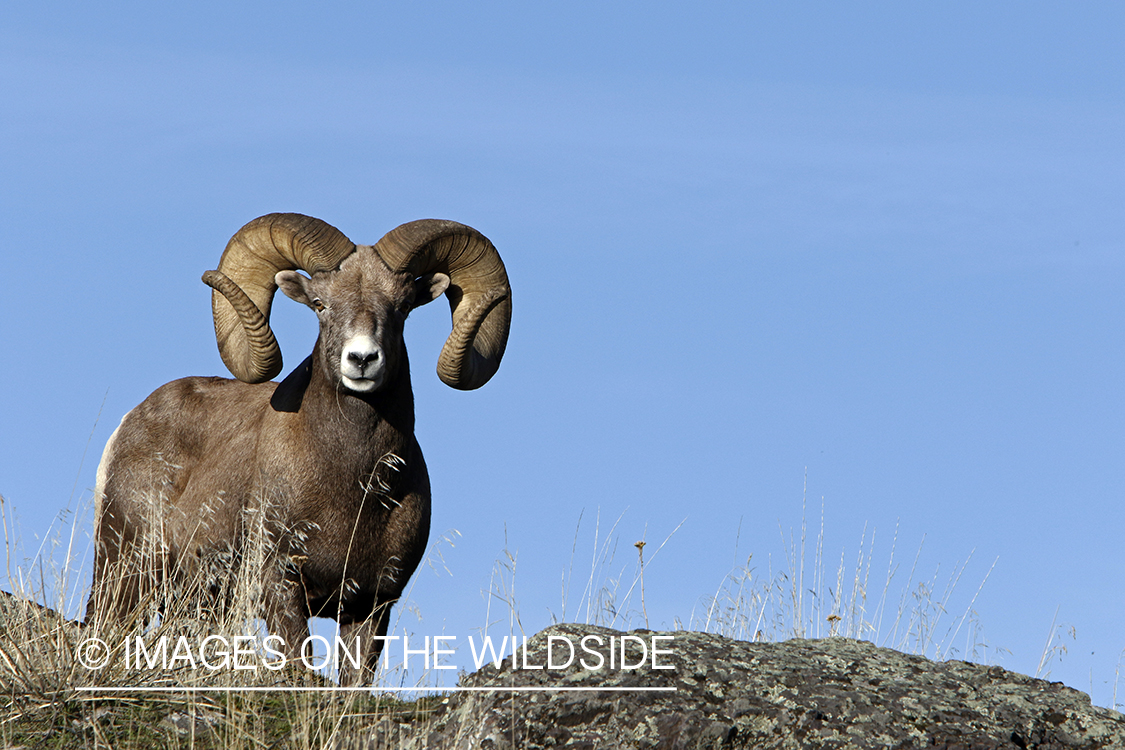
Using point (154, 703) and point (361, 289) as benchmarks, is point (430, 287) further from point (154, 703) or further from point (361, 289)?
point (154, 703)

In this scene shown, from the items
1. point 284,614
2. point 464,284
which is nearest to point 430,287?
point 464,284

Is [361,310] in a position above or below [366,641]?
above

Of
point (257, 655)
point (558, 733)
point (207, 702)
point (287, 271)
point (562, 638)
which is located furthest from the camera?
point (287, 271)

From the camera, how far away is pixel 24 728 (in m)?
6.21

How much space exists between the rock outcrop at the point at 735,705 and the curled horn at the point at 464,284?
381 centimetres

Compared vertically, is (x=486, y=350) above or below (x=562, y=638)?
above

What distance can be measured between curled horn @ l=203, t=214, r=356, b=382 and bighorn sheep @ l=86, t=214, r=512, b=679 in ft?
0.03

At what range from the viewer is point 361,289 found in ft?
30.1

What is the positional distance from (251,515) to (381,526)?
88 cm

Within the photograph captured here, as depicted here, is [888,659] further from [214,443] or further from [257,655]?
[214,443]

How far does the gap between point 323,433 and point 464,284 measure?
5.39 feet

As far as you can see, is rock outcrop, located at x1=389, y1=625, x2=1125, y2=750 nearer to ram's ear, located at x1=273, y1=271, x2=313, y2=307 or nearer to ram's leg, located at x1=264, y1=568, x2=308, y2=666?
ram's leg, located at x1=264, y1=568, x2=308, y2=666

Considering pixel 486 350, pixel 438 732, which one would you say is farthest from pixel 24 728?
pixel 486 350

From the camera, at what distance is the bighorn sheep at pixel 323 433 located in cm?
899
